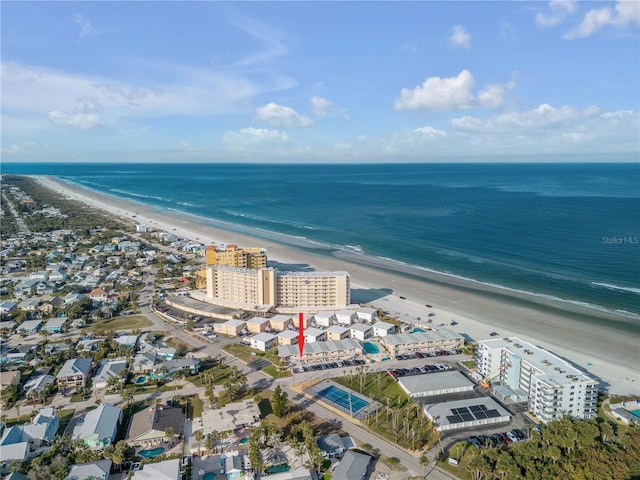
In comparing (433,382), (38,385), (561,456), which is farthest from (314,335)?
(561,456)

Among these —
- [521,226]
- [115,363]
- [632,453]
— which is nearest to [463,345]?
[632,453]

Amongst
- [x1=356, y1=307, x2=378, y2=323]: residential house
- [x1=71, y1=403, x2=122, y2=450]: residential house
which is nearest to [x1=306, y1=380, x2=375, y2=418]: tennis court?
[x1=356, y1=307, x2=378, y2=323]: residential house

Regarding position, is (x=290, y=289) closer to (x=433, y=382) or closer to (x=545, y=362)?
(x=433, y=382)

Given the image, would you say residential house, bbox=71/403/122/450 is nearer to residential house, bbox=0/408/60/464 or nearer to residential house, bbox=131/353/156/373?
residential house, bbox=0/408/60/464

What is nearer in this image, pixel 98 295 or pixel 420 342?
pixel 420 342

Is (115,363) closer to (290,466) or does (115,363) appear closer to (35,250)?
(290,466)

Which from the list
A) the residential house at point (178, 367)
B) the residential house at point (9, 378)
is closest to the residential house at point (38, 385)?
the residential house at point (9, 378)

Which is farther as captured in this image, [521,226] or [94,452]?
[521,226]
